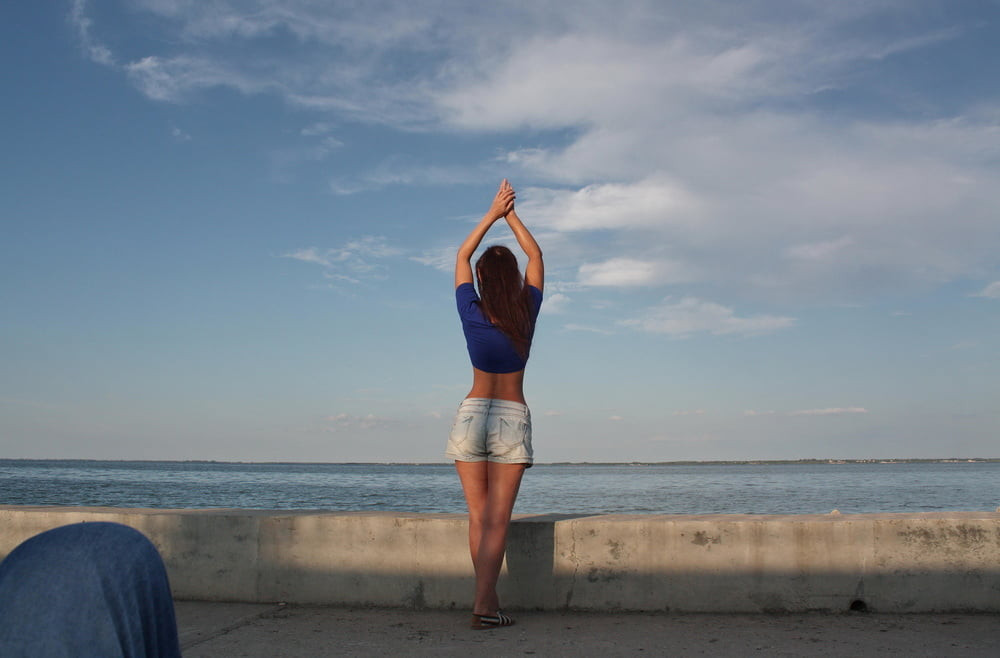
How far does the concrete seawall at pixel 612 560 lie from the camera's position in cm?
454

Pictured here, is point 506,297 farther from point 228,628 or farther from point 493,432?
point 228,628

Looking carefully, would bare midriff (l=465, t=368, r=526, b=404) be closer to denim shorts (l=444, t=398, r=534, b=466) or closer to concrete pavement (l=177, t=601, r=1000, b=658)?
denim shorts (l=444, t=398, r=534, b=466)

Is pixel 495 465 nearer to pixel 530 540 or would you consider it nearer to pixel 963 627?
pixel 530 540

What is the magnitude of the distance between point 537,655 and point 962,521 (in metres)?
2.73

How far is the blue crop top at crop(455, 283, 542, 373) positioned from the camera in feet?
13.6

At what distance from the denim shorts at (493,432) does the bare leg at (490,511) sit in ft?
0.16

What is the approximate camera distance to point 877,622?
4297 millimetres

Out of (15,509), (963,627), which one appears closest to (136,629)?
(963,627)

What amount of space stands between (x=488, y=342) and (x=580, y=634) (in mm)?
1653

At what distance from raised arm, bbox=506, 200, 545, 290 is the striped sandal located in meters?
1.83

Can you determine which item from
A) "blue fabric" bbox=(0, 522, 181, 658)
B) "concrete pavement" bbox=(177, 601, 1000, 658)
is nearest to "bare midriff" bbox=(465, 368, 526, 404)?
"concrete pavement" bbox=(177, 601, 1000, 658)

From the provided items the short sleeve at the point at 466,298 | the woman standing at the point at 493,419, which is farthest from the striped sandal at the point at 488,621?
the short sleeve at the point at 466,298

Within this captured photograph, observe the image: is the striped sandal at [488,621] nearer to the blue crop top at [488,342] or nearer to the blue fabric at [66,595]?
the blue crop top at [488,342]

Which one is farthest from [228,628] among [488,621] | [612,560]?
[612,560]
